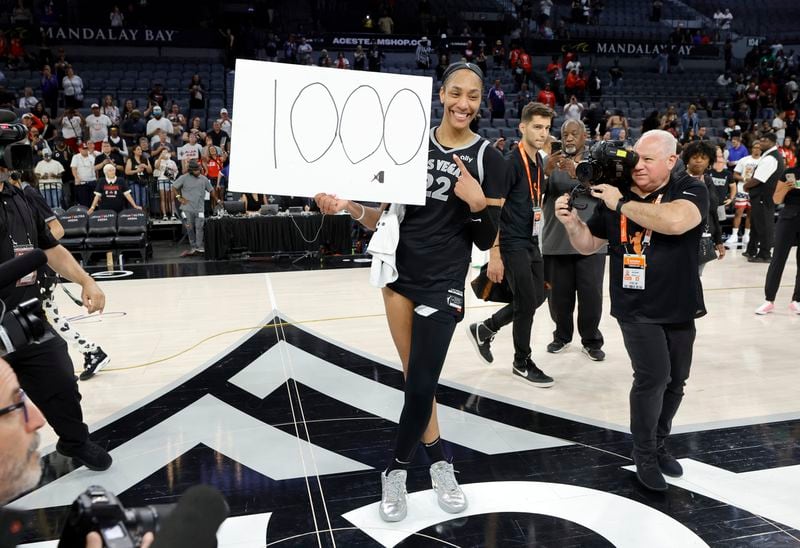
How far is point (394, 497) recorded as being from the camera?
9.81 feet

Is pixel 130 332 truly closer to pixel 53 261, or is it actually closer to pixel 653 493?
pixel 53 261

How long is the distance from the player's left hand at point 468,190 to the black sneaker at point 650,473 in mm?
1584

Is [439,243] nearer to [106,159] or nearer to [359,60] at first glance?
[106,159]

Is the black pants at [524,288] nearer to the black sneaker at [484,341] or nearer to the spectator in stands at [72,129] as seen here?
the black sneaker at [484,341]

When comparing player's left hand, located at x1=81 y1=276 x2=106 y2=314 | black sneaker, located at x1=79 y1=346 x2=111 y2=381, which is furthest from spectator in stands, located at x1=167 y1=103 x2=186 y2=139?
player's left hand, located at x1=81 y1=276 x2=106 y2=314

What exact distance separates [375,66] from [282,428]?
634 inches

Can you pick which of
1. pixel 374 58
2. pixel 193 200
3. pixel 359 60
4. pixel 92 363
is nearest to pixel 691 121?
pixel 374 58

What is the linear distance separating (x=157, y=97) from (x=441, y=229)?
45.9 feet

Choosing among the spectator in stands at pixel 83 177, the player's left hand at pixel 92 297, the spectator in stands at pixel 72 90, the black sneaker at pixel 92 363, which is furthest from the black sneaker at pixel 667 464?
the spectator in stands at pixel 72 90

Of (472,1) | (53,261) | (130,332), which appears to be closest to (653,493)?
(53,261)

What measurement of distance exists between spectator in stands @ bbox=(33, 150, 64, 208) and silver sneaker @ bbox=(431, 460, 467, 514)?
413 inches

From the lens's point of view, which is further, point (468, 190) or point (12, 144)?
point (12, 144)

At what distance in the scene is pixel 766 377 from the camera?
486cm

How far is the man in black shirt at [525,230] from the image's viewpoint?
4582 millimetres
